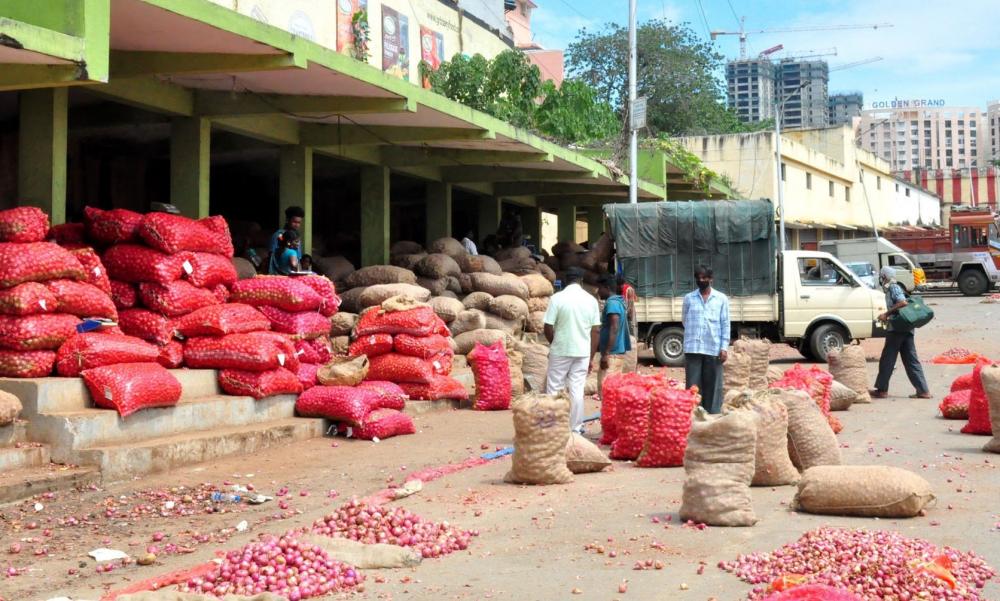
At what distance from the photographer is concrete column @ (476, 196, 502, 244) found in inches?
922

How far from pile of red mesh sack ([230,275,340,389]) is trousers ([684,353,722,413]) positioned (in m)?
3.83

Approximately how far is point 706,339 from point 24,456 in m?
6.00

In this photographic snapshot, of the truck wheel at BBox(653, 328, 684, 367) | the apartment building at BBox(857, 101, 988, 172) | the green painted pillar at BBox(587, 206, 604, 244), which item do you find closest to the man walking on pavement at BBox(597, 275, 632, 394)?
the truck wheel at BBox(653, 328, 684, 367)

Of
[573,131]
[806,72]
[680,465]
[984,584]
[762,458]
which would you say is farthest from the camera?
[806,72]

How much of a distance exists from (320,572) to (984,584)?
322cm

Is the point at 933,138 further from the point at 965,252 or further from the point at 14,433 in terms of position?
the point at 14,433

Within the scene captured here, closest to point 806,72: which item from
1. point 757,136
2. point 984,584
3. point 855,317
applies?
point 757,136

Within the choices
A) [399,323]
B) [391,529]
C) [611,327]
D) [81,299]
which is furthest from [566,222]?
[391,529]

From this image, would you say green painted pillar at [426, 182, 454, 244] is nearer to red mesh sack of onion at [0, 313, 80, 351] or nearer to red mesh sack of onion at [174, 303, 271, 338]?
red mesh sack of onion at [174, 303, 271, 338]

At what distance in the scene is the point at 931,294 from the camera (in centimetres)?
4275

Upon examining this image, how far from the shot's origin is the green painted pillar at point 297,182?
1455 centimetres

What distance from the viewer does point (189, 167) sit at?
12125 mm

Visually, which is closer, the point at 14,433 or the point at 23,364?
the point at 14,433

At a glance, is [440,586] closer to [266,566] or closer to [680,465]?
[266,566]
